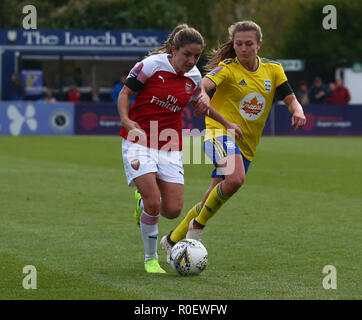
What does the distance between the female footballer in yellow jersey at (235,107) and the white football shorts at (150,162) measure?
0.67m

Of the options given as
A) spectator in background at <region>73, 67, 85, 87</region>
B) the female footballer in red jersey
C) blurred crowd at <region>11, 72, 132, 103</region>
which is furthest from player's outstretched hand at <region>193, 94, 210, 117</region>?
spectator in background at <region>73, 67, 85, 87</region>

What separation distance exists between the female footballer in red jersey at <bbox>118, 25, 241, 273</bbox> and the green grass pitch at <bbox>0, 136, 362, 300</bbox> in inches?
22.5

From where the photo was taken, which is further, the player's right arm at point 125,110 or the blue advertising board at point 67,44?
the blue advertising board at point 67,44

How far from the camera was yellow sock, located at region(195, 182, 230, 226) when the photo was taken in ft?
26.8

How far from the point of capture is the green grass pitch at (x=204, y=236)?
6.74 meters

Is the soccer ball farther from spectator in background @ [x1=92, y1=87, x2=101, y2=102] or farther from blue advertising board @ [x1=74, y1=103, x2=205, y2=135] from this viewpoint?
spectator in background @ [x1=92, y1=87, x2=101, y2=102]

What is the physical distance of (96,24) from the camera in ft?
177

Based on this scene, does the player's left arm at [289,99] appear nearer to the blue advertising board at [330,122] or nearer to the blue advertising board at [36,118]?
the blue advertising board at [36,118]

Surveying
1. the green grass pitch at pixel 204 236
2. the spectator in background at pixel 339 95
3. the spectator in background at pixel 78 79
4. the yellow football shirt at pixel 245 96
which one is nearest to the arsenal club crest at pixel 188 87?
the yellow football shirt at pixel 245 96

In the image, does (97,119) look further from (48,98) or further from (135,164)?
(135,164)

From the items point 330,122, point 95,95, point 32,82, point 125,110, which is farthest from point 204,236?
point 32,82

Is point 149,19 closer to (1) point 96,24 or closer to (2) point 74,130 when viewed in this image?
(1) point 96,24

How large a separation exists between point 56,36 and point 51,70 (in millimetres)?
6550
